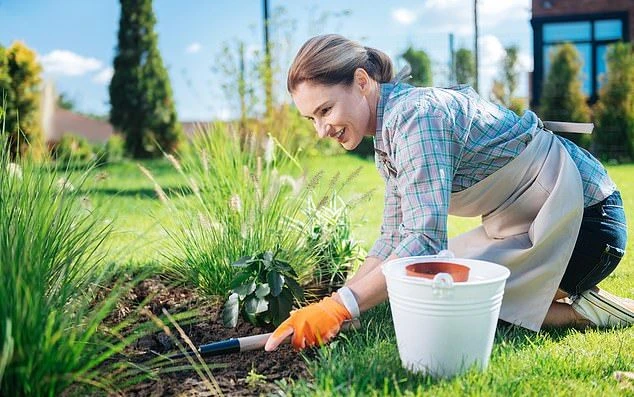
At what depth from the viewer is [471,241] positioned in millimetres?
2881

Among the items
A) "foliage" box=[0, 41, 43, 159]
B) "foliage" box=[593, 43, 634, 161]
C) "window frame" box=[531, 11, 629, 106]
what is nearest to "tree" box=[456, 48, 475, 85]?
"window frame" box=[531, 11, 629, 106]

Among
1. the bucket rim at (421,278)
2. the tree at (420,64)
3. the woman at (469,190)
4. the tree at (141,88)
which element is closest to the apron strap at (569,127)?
the woman at (469,190)

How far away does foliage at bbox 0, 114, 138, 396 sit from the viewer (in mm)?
1619

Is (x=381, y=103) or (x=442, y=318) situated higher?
(x=381, y=103)

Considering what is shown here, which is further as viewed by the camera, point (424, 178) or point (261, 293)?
point (261, 293)

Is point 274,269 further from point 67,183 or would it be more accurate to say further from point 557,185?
point 557,185

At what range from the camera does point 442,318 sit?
1.87 metres

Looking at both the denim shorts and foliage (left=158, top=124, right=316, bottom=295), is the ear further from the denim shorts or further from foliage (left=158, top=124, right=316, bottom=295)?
the denim shorts

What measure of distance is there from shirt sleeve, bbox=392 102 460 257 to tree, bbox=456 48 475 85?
1149cm

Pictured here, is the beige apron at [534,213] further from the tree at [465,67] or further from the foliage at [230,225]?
the tree at [465,67]

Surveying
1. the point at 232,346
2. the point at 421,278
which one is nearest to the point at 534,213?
the point at 421,278

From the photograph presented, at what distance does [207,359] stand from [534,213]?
1295 mm

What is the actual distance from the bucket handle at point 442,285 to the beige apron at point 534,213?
786 mm

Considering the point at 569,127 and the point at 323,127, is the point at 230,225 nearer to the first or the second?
the point at 323,127
